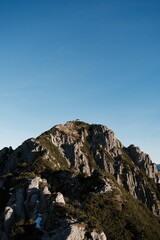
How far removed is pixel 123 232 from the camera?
149125 millimetres

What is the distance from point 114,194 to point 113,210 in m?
12.5

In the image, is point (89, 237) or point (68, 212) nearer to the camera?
point (89, 237)

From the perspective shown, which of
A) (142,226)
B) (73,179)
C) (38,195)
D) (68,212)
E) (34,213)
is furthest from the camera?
(73,179)

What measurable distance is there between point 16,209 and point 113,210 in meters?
60.5

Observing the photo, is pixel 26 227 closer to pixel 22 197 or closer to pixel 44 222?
pixel 44 222

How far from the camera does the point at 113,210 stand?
536 ft

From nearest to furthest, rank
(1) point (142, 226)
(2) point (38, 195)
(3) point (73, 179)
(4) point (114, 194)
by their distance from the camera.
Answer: (2) point (38, 195) < (1) point (142, 226) < (4) point (114, 194) < (3) point (73, 179)

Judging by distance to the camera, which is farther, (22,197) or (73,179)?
(73,179)

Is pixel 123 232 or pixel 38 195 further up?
pixel 38 195

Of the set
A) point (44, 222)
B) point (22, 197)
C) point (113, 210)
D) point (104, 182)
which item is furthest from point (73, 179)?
point (44, 222)

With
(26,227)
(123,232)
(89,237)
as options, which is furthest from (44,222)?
(123,232)

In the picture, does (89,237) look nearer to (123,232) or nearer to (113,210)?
(123,232)

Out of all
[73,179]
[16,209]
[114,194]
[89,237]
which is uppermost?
[73,179]

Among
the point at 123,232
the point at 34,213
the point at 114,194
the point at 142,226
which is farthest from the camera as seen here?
the point at 114,194
